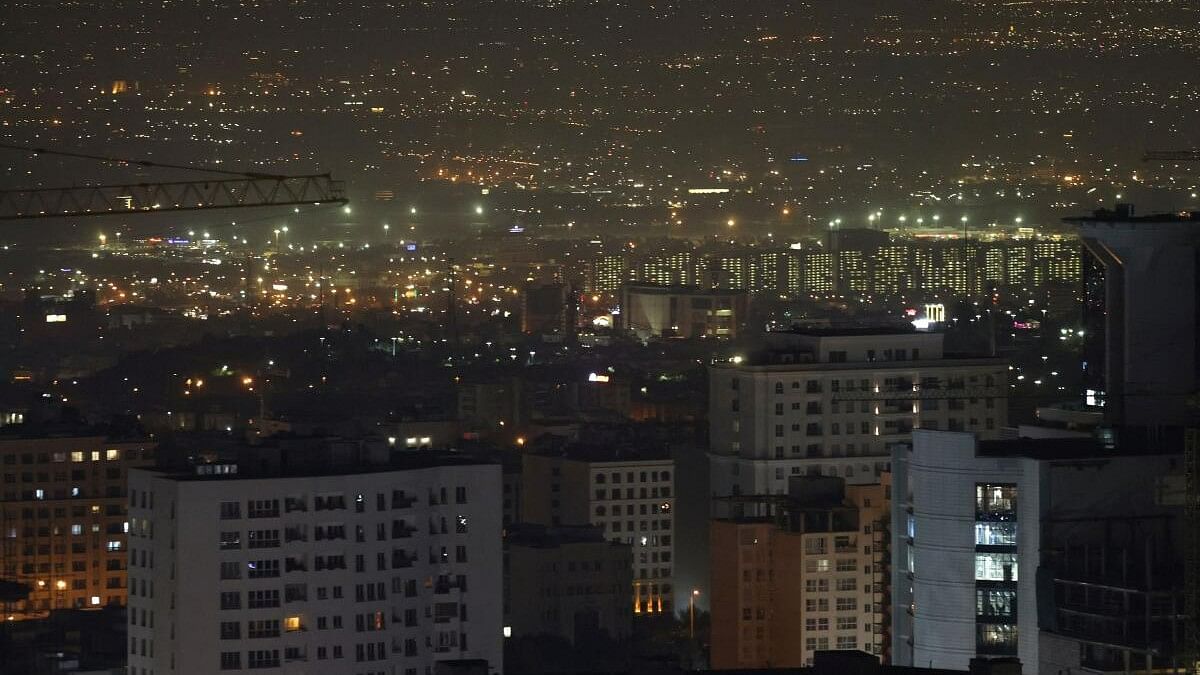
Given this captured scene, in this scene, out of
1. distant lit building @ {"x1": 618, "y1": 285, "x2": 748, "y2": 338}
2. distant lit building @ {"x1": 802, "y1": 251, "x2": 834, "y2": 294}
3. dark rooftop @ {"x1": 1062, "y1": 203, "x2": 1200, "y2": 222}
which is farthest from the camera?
distant lit building @ {"x1": 802, "y1": 251, "x2": 834, "y2": 294}

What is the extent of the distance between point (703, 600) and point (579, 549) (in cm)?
174

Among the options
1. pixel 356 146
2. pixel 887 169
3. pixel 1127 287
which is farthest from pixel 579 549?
pixel 356 146

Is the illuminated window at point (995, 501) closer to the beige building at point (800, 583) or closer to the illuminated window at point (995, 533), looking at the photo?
the illuminated window at point (995, 533)

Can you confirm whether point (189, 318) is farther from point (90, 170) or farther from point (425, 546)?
point (425, 546)

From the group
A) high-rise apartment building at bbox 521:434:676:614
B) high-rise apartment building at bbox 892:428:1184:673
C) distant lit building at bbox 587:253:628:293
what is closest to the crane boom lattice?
distant lit building at bbox 587:253:628:293

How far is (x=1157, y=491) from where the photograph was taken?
1652 cm

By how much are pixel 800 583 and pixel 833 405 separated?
582cm

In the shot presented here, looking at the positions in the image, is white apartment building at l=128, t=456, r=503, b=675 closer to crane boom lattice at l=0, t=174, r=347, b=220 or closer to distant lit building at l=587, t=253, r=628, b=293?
crane boom lattice at l=0, t=174, r=347, b=220

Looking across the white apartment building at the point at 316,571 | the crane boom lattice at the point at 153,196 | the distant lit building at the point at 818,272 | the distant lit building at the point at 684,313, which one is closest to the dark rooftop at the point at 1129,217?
the white apartment building at the point at 316,571

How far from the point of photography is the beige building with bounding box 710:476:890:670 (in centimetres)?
2630

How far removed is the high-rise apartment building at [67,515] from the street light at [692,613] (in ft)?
17.5

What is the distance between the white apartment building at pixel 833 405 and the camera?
3194 centimetres

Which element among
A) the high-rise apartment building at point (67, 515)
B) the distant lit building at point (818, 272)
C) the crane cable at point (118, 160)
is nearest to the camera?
the high-rise apartment building at point (67, 515)

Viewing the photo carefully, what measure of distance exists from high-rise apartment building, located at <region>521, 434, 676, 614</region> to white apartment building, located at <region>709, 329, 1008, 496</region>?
227 cm
